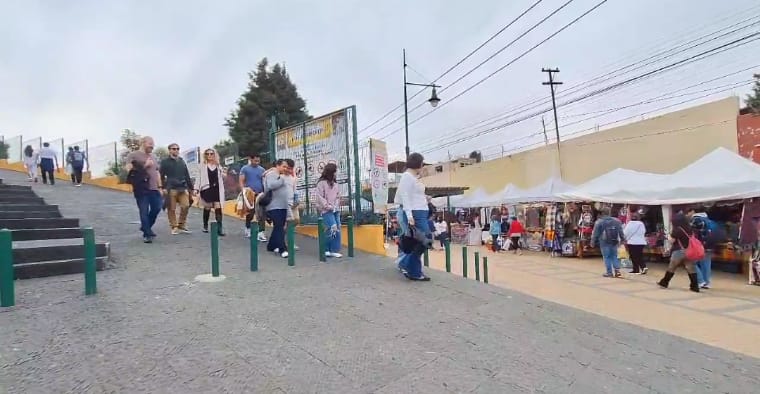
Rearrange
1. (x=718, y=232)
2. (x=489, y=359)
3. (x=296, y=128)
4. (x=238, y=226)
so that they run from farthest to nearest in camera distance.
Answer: (x=718, y=232)
(x=238, y=226)
(x=296, y=128)
(x=489, y=359)

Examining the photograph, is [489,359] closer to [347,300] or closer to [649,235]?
[347,300]

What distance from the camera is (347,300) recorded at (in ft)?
16.3

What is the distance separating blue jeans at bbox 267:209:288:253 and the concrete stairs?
2.18 meters

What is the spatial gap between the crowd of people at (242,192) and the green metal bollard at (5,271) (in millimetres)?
2456

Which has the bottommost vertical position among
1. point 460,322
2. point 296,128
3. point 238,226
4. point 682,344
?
point 682,344

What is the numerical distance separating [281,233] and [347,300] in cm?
256

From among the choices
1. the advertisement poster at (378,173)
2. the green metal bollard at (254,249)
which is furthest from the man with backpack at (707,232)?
the green metal bollard at (254,249)

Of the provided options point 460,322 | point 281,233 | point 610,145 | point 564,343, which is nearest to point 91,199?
point 281,233

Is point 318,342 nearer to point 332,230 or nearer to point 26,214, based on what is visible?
point 332,230

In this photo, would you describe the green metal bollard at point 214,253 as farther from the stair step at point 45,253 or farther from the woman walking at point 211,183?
the woman walking at point 211,183

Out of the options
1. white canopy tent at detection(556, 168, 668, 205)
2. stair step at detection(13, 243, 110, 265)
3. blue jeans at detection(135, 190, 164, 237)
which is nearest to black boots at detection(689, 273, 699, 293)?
A: white canopy tent at detection(556, 168, 668, 205)

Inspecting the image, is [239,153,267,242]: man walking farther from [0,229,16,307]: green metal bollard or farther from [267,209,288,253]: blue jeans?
[0,229,16,307]: green metal bollard

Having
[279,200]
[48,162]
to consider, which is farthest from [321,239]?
[48,162]

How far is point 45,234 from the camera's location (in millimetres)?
6754
